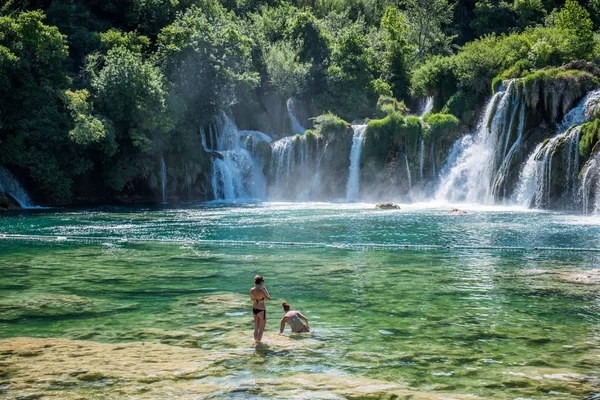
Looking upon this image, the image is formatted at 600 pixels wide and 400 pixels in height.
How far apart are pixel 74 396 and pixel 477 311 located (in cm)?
827

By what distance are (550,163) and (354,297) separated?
79.6 ft

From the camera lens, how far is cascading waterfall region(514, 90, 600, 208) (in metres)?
34.7

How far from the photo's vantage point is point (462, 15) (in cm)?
7744

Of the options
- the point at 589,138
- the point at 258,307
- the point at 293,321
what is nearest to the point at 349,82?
the point at 589,138

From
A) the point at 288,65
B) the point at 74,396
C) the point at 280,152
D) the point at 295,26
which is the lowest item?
the point at 74,396

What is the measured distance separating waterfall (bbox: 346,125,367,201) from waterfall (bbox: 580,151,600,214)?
754 inches

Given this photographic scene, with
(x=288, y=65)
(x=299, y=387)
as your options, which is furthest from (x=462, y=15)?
(x=299, y=387)

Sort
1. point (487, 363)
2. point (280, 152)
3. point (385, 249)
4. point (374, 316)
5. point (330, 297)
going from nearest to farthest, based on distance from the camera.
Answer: point (487, 363) < point (374, 316) < point (330, 297) < point (385, 249) < point (280, 152)

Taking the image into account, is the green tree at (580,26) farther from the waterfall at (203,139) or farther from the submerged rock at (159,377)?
the submerged rock at (159,377)

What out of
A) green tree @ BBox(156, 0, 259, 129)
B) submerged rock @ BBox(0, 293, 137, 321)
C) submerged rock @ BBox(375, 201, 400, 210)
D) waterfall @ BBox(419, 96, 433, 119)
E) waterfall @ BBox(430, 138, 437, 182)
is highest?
green tree @ BBox(156, 0, 259, 129)

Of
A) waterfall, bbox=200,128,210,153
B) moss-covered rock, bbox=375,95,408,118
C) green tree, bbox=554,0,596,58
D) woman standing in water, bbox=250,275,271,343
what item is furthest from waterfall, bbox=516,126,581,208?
woman standing in water, bbox=250,275,271,343

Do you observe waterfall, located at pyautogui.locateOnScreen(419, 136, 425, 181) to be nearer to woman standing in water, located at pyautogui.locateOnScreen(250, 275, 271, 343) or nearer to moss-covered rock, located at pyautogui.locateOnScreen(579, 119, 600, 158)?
moss-covered rock, located at pyautogui.locateOnScreen(579, 119, 600, 158)

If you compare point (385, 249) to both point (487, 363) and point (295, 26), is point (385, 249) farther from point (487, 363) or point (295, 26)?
point (295, 26)

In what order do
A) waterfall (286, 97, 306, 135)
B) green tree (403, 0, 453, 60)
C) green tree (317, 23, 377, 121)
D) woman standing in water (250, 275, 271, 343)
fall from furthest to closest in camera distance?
1. green tree (403, 0, 453, 60)
2. waterfall (286, 97, 306, 135)
3. green tree (317, 23, 377, 121)
4. woman standing in water (250, 275, 271, 343)
